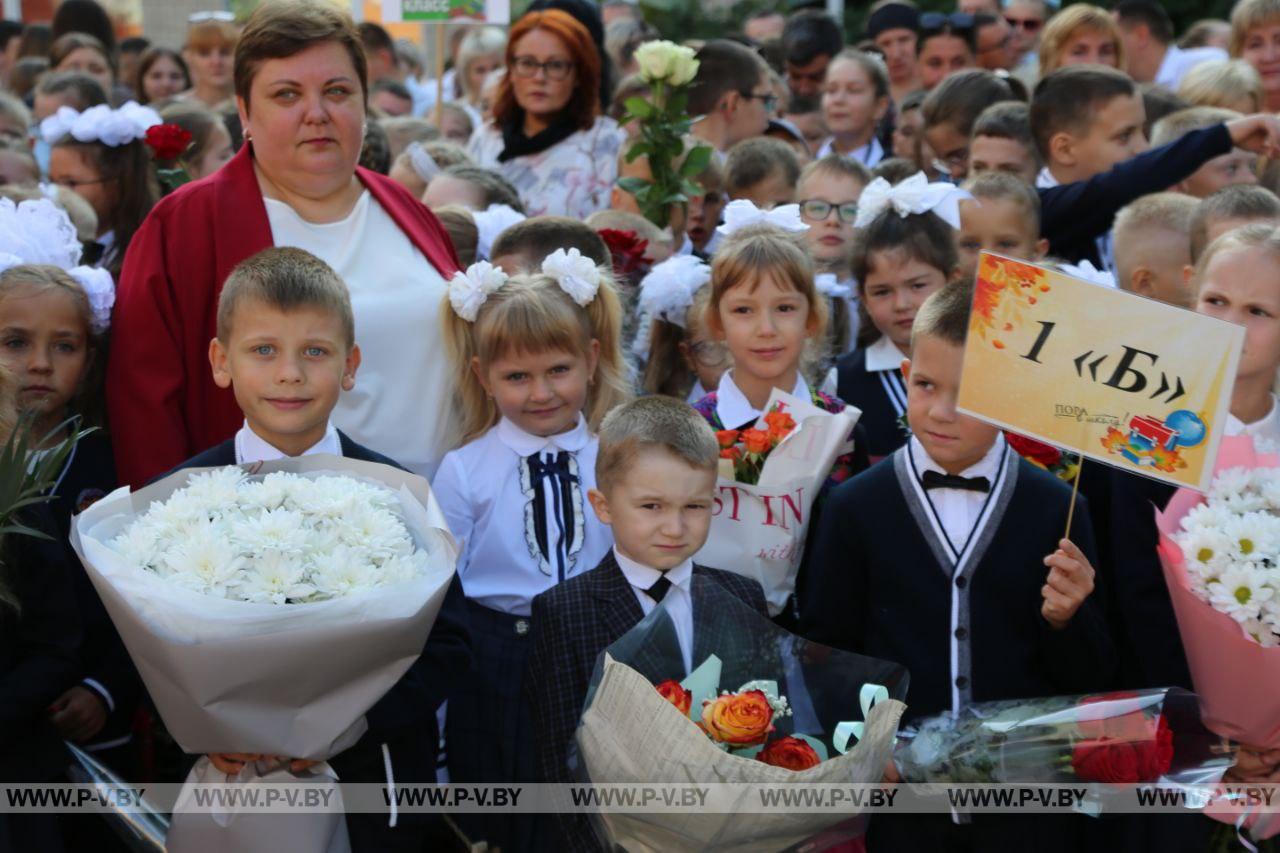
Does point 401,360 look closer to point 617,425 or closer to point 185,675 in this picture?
point 617,425

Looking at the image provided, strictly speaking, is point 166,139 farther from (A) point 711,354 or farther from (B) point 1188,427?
(B) point 1188,427

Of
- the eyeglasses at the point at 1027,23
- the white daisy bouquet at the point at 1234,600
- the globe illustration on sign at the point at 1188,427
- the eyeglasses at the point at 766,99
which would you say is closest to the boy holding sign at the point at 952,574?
the white daisy bouquet at the point at 1234,600

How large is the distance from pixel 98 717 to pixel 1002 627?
229 centimetres

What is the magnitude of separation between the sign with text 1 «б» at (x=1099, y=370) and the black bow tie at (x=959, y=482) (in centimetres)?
43

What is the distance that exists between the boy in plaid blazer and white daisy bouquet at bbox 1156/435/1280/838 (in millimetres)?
1018

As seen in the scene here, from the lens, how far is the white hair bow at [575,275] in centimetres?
428

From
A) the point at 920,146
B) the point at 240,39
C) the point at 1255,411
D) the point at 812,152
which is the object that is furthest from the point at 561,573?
the point at 812,152

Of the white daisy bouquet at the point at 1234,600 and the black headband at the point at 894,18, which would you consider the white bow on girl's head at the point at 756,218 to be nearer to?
the white daisy bouquet at the point at 1234,600

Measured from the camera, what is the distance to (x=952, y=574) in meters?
3.69

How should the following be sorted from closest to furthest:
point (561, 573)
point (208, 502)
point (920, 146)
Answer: point (208, 502), point (561, 573), point (920, 146)

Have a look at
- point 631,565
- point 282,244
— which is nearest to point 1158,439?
point 631,565

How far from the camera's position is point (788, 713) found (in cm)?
317

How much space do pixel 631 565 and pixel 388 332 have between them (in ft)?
3.59

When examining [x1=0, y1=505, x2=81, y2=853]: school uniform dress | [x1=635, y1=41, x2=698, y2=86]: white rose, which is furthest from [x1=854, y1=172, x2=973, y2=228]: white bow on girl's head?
[x1=0, y1=505, x2=81, y2=853]: school uniform dress
